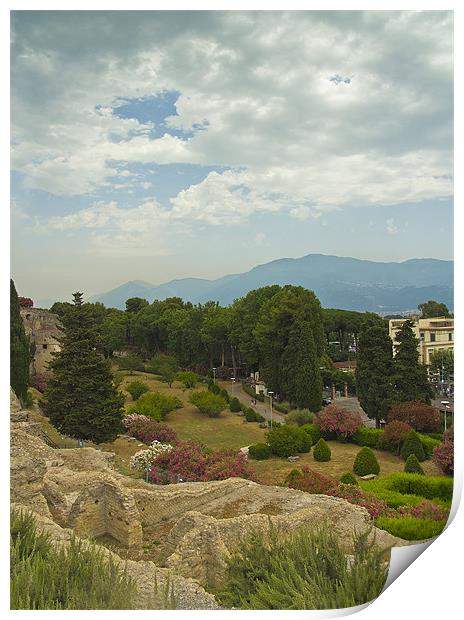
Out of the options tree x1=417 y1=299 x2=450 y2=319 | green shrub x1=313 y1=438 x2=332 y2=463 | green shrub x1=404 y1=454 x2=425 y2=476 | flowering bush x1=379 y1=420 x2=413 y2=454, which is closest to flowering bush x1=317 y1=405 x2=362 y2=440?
green shrub x1=313 y1=438 x2=332 y2=463

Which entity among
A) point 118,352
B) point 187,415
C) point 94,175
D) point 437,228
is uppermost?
point 94,175

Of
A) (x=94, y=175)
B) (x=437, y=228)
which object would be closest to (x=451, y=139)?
(x=437, y=228)

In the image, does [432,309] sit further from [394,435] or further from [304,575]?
[304,575]

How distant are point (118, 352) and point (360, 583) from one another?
3345 millimetres

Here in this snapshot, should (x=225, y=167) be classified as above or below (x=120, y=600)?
above

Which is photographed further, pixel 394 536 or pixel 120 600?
pixel 394 536

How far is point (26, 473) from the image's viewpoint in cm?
551

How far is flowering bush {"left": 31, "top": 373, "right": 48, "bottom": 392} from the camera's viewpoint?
586 centimetres

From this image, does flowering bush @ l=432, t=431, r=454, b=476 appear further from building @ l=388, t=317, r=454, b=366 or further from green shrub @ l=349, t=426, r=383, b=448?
building @ l=388, t=317, r=454, b=366

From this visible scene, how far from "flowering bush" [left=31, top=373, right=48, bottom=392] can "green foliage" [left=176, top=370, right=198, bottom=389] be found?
1.42 m

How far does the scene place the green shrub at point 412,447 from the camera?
19.5ft
